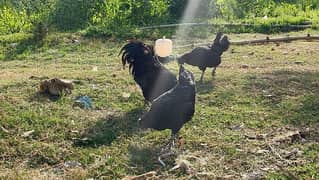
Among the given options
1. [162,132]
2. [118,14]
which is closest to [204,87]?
[162,132]

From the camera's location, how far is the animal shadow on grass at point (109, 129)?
20.7 feet

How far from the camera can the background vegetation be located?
15.1m

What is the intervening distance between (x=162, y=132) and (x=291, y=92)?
108 inches

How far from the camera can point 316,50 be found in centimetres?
1189

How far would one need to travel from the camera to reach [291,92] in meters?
8.26

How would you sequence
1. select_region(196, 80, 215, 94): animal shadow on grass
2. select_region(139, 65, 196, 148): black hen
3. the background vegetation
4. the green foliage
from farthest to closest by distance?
the background vegetation → the green foliage → select_region(196, 80, 215, 94): animal shadow on grass → select_region(139, 65, 196, 148): black hen

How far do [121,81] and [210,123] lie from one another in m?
2.44

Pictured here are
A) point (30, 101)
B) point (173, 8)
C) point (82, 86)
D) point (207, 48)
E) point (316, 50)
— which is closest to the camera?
point (30, 101)

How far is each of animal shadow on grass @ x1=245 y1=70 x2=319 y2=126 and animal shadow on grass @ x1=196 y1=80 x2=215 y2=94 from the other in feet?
2.06

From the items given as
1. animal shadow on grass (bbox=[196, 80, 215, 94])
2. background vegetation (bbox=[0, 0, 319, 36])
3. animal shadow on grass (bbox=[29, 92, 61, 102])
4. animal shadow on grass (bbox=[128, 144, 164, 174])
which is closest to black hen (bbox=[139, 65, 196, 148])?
animal shadow on grass (bbox=[128, 144, 164, 174])

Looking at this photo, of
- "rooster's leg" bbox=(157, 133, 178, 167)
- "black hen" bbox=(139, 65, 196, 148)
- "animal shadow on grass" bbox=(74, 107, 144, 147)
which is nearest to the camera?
"rooster's leg" bbox=(157, 133, 178, 167)

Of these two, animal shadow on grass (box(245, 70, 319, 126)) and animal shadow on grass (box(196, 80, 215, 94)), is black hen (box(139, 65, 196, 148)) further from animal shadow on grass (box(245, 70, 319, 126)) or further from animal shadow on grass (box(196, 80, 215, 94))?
animal shadow on grass (box(196, 80, 215, 94))

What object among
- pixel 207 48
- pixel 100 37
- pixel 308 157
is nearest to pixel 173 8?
pixel 100 37

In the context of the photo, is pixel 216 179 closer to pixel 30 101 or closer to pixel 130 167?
pixel 130 167
